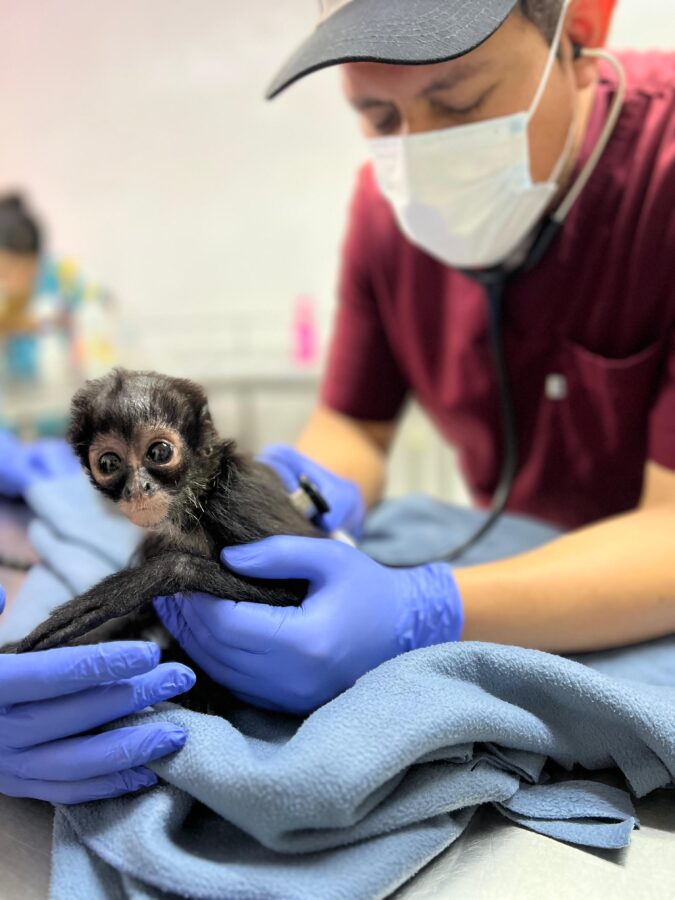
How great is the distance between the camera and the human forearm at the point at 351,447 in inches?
51.9

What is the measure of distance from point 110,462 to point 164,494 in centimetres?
6

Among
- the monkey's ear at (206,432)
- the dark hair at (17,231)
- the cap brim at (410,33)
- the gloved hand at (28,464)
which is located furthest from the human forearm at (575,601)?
the dark hair at (17,231)

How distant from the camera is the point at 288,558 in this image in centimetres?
69

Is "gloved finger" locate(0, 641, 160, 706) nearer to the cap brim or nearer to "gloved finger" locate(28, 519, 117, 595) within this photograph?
"gloved finger" locate(28, 519, 117, 595)

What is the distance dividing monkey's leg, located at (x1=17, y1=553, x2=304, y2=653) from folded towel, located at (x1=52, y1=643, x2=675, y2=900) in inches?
4.1

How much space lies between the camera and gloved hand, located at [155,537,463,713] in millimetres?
662

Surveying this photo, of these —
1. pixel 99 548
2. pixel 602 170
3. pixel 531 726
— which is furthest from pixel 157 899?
pixel 602 170

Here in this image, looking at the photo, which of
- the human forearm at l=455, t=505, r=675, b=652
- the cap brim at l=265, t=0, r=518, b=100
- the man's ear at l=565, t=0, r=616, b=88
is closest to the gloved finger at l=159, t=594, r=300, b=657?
the human forearm at l=455, t=505, r=675, b=652

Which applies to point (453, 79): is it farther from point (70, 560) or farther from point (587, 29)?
point (70, 560)

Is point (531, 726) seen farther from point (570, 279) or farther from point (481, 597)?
point (570, 279)

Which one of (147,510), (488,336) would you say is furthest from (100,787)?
(488,336)

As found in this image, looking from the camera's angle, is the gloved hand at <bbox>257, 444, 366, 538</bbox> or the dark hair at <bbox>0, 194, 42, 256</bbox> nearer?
the gloved hand at <bbox>257, 444, 366, 538</bbox>

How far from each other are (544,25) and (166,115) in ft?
6.84

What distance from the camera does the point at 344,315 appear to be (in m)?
1.45
